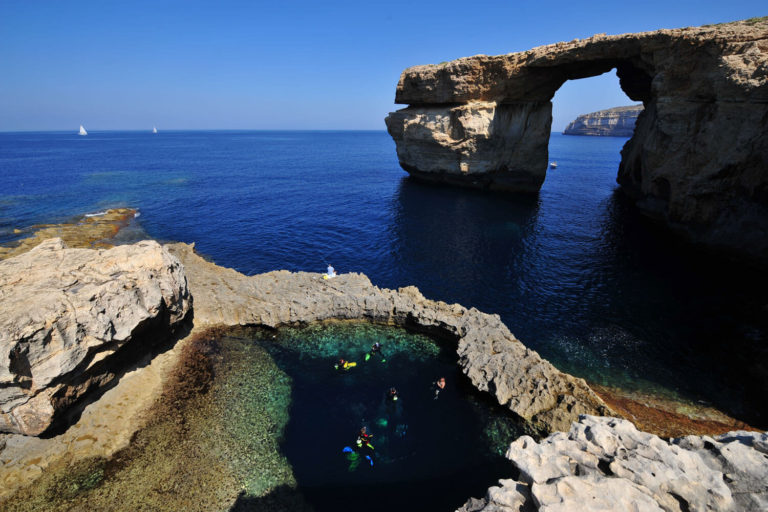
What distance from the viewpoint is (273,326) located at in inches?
922

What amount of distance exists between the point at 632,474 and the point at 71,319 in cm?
2120

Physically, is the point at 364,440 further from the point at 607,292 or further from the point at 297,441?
the point at 607,292

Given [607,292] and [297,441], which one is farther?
[607,292]

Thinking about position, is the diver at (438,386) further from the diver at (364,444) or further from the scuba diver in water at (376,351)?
the diver at (364,444)

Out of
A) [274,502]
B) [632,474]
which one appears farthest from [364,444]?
[632,474]

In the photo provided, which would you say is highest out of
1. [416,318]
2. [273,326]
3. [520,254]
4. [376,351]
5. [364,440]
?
[520,254]

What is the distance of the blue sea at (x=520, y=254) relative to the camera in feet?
70.6

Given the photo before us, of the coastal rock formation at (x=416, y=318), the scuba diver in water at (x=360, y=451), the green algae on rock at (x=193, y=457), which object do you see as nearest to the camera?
the green algae on rock at (x=193, y=457)

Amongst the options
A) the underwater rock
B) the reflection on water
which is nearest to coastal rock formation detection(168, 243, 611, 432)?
the reflection on water

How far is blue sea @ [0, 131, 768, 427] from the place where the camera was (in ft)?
70.6

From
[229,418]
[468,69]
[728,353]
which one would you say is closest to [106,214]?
[229,418]

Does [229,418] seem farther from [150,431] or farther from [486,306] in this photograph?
[486,306]

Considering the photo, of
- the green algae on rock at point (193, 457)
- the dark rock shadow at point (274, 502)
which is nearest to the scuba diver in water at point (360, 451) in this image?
the dark rock shadow at point (274, 502)

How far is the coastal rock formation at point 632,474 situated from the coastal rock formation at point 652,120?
98.6 feet
